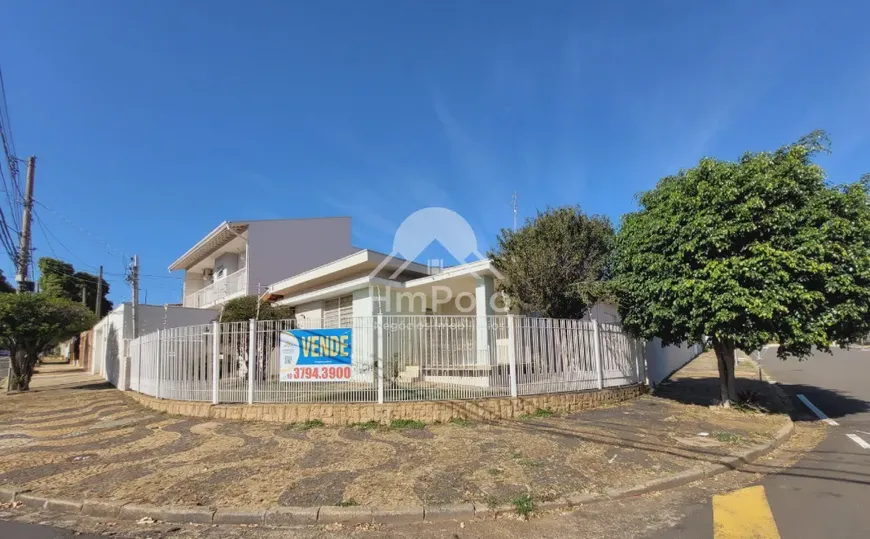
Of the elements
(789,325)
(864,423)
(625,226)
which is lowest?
(864,423)

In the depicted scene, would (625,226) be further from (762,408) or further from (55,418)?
(55,418)

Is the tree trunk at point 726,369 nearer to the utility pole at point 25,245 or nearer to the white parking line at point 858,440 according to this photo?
the white parking line at point 858,440

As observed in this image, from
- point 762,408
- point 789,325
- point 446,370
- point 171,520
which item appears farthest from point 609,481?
point 762,408

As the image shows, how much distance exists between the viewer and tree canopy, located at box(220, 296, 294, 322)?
48.3 ft

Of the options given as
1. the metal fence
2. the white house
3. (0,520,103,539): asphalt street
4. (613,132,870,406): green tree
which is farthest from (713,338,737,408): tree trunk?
the white house

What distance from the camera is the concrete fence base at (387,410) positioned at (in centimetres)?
875

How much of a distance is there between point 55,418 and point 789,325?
15641 mm

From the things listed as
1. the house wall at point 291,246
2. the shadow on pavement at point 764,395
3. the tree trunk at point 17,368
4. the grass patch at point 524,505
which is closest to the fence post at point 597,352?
the shadow on pavement at point 764,395

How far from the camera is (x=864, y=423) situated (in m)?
9.25

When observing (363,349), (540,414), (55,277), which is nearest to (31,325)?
(363,349)

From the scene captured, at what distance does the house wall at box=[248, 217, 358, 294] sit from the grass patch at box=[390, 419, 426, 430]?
548 inches

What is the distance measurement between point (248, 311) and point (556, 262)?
31.3 feet

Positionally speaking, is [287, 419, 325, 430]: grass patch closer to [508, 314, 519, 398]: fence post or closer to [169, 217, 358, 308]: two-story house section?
[508, 314, 519, 398]: fence post

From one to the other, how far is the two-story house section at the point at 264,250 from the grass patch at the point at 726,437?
1771 cm
